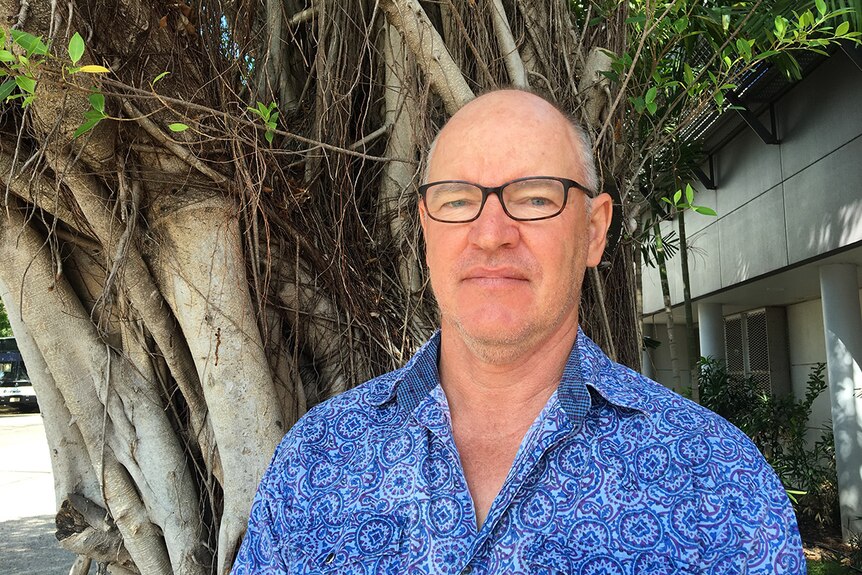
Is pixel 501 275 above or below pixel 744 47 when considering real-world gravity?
below

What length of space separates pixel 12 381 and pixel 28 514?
15899 mm

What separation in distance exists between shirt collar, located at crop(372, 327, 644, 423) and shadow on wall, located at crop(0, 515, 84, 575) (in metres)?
4.74

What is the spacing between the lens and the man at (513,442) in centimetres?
129

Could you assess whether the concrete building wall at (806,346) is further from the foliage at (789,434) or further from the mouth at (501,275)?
the mouth at (501,275)

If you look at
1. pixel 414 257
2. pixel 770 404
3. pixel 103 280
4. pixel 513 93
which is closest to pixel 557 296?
pixel 513 93

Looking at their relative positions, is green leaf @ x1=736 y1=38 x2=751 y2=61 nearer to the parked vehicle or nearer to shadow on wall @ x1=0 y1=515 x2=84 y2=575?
shadow on wall @ x1=0 y1=515 x2=84 y2=575

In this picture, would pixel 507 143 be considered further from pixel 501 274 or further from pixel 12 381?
pixel 12 381

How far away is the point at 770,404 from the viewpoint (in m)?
8.53

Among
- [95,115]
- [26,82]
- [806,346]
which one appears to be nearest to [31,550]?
[95,115]

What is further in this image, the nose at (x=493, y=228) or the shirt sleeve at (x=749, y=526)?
the nose at (x=493, y=228)

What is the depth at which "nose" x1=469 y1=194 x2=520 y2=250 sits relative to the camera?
1459 mm

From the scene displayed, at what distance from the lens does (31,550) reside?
6457 millimetres

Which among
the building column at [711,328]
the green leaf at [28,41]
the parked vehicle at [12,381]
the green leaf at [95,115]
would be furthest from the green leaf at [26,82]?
the parked vehicle at [12,381]

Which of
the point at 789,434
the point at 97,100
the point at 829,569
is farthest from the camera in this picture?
the point at 789,434
